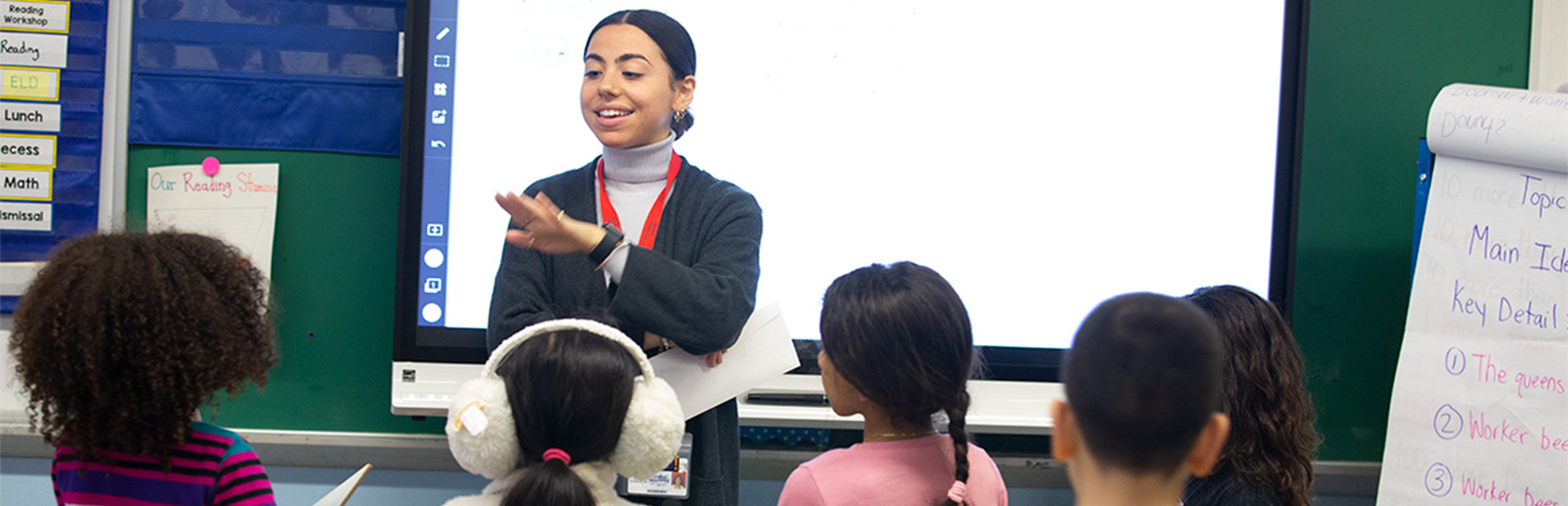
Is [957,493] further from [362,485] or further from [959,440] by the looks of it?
[362,485]

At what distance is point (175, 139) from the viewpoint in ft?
7.32

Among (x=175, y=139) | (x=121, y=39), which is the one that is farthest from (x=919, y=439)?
(x=121, y=39)

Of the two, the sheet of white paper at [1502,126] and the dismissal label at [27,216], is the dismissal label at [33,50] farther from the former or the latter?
the sheet of white paper at [1502,126]

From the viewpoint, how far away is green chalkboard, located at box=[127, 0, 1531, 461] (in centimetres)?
229

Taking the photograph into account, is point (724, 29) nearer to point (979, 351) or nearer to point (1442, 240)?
point (979, 351)

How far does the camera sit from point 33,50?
7.34 feet

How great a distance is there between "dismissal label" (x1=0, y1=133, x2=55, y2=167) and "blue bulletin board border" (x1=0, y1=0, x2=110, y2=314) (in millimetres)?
14

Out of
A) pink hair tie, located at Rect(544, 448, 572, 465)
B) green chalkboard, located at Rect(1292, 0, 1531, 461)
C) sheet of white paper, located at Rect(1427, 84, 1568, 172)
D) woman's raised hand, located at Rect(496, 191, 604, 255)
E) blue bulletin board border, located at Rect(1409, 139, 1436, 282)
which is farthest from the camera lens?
green chalkboard, located at Rect(1292, 0, 1531, 461)

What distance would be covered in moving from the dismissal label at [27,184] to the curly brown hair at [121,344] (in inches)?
55.4

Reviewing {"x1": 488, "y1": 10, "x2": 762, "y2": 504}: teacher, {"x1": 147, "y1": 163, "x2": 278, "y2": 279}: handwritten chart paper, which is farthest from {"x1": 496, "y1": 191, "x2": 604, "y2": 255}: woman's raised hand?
{"x1": 147, "y1": 163, "x2": 278, "y2": 279}: handwritten chart paper

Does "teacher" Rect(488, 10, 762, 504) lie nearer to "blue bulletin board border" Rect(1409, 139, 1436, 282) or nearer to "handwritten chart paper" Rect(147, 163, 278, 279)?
→ "handwritten chart paper" Rect(147, 163, 278, 279)

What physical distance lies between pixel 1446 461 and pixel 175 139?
2.89 metres

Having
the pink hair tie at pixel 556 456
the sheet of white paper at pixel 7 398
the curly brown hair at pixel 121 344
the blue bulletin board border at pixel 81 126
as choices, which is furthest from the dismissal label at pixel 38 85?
the pink hair tie at pixel 556 456

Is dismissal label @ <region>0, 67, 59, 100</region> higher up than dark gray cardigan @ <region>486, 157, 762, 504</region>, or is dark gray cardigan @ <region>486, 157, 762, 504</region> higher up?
dismissal label @ <region>0, 67, 59, 100</region>
